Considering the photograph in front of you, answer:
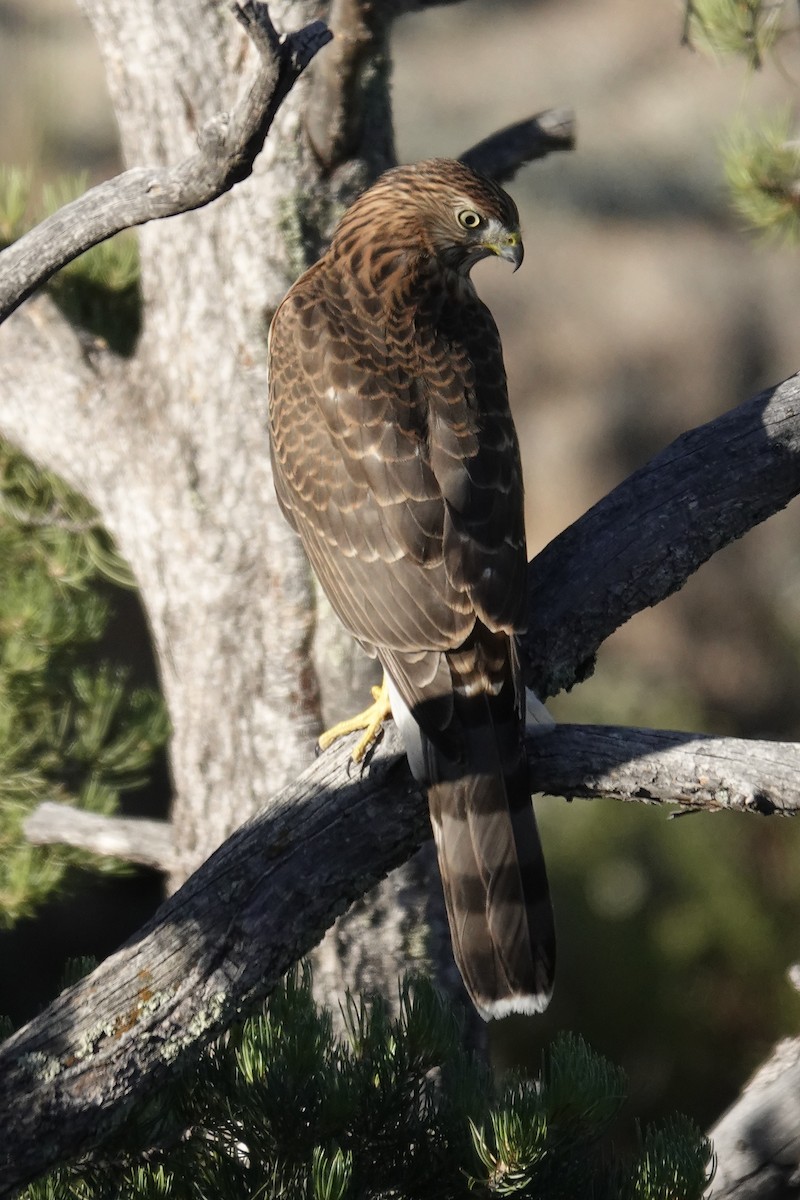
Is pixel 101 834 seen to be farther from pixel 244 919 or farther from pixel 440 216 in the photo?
pixel 440 216

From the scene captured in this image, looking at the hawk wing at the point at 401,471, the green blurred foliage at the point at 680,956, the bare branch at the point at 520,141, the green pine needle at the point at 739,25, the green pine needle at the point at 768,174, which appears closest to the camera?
the hawk wing at the point at 401,471

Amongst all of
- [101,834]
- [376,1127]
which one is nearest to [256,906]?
[376,1127]

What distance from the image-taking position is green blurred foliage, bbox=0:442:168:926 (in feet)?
11.7

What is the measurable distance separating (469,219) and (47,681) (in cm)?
179

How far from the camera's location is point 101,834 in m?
3.53

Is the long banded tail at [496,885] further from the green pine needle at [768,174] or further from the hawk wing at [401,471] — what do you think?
the green pine needle at [768,174]

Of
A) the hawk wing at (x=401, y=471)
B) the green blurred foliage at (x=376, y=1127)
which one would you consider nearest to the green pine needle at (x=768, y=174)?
the hawk wing at (x=401, y=471)

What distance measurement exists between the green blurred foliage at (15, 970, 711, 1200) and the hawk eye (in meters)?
1.47

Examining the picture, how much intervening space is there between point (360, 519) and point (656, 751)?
70 centimetres

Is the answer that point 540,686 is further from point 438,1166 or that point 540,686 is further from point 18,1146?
point 18,1146

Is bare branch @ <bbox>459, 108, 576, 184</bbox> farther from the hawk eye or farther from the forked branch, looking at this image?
the forked branch

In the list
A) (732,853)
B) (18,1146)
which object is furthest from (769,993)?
(18,1146)

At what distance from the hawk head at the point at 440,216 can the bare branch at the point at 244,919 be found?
1043mm

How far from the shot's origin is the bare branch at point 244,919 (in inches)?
75.4
